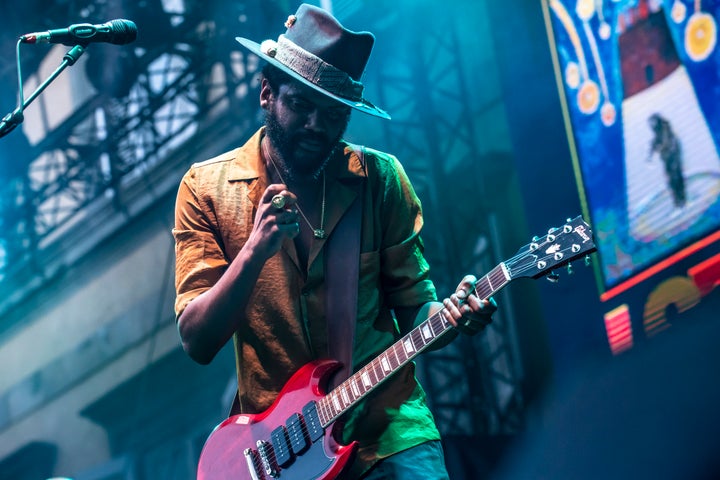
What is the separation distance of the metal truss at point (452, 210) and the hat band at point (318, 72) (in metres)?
3.13

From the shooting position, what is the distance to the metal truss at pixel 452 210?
5941 mm

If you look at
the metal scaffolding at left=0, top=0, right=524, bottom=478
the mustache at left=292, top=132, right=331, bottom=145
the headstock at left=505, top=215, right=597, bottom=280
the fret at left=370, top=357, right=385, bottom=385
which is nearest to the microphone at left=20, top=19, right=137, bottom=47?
the mustache at left=292, top=132, right=331, bottom=145

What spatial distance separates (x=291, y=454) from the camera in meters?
2.88

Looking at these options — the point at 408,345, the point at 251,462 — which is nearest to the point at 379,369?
the point at 408,345

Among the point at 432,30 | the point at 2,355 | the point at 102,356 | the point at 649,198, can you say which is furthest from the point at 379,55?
the point at 2,355

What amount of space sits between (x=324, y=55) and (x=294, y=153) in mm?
327

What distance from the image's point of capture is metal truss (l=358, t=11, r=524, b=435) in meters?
5.94

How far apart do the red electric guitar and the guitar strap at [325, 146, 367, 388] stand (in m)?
0.05

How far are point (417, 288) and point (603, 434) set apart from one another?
8.84 ft

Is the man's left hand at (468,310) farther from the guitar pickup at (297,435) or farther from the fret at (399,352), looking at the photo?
the guitar pickup at (297,435)

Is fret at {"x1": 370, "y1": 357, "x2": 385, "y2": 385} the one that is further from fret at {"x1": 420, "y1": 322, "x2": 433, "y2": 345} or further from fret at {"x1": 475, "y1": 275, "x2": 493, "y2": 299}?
fret at {"x1": 475, "y1": 275, "x2": 493, "y2": 299}

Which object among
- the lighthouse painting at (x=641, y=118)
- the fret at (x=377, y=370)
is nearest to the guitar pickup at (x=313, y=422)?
the fret at (x=377, y=370)

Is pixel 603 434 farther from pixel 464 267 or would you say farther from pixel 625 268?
pixel 464 267

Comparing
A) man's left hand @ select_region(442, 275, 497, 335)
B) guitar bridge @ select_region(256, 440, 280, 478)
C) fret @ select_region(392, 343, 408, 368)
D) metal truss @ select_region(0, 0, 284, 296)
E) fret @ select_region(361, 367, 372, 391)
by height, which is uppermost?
metal truss @ select_region(0, 0, 284, 296)
